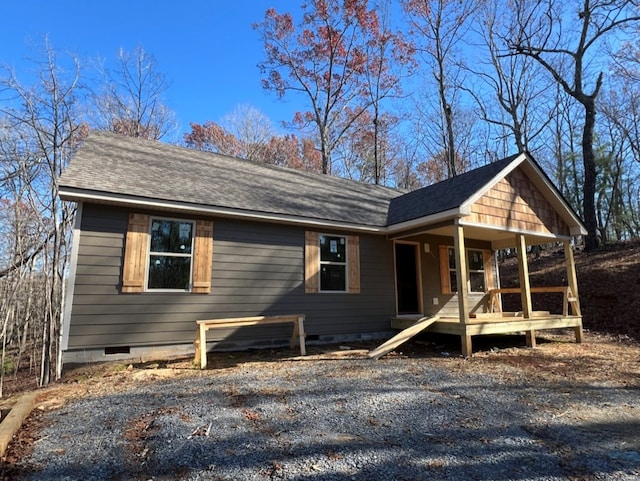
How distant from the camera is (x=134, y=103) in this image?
17.1 metres

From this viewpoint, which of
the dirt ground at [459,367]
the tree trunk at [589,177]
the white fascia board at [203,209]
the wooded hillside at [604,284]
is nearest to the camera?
the dirt ground at [459,367]

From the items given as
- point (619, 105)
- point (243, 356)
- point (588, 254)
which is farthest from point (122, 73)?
point (619, 105)

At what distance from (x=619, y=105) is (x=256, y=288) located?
21.0 meters

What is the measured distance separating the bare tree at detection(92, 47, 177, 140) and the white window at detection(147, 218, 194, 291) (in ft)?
37.8

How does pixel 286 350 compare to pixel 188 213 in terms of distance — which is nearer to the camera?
pixel 188 213

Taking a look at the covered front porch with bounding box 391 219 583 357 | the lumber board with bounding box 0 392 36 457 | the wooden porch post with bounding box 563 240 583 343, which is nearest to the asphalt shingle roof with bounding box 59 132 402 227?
the covered front porch with bounding box 391 219 583 357

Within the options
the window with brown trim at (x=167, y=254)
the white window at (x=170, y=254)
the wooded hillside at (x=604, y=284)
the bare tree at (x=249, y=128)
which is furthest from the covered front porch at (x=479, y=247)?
the bare tree at (x=249, y=128)

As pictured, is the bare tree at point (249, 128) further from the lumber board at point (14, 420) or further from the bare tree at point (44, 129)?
the lumber board at point (14, 420)

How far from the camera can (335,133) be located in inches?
828

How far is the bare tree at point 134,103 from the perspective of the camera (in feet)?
51.1

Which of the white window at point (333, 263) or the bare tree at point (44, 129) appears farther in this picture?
the white window at point (333, 263)

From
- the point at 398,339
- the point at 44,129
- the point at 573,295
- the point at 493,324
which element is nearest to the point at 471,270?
the point at 573,295

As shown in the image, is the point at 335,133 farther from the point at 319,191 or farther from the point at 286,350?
the point at 286,350

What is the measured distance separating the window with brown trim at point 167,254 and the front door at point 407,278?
15.8 ft
